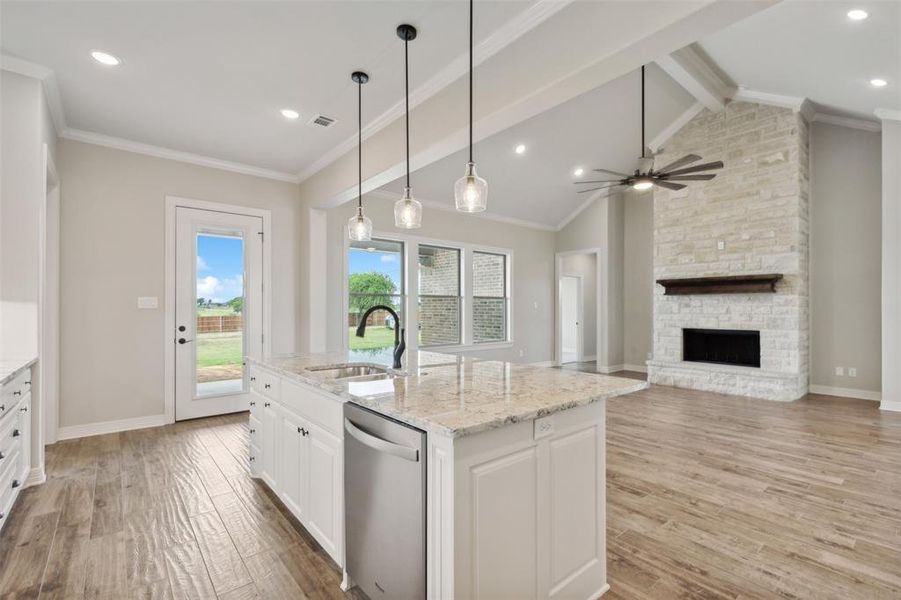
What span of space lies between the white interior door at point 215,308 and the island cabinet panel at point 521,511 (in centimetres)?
411

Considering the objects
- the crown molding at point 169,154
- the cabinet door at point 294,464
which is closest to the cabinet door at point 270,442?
the cabinet door at point 294,464

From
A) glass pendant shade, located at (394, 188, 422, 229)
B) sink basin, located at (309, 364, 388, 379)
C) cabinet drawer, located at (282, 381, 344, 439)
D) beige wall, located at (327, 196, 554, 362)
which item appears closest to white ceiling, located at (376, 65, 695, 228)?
beige wall, located at (327, 196, 554, 362)

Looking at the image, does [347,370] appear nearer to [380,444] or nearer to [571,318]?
[380,444]

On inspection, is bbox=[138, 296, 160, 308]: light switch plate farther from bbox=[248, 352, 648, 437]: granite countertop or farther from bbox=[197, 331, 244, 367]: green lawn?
bbox=[248, 352, 648, 437]: granite countertop

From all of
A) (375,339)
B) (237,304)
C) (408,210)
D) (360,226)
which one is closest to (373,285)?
(375,339)

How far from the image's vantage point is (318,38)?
2605 millimetres

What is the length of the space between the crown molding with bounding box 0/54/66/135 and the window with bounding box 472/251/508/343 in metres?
5.32

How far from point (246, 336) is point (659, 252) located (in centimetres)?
Result: 601

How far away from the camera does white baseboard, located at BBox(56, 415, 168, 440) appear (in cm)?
386

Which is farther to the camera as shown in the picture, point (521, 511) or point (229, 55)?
point (229, 55)

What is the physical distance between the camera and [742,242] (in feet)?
19.0

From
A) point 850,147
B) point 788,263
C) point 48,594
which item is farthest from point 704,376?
point 48,594

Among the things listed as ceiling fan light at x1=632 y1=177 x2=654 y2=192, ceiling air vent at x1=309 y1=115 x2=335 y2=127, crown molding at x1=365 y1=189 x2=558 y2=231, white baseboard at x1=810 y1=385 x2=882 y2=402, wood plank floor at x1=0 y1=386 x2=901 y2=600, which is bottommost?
wood plank floor at x1=0 y1=386 x2=901 y2=600

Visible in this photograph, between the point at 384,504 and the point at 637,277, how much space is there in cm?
740
